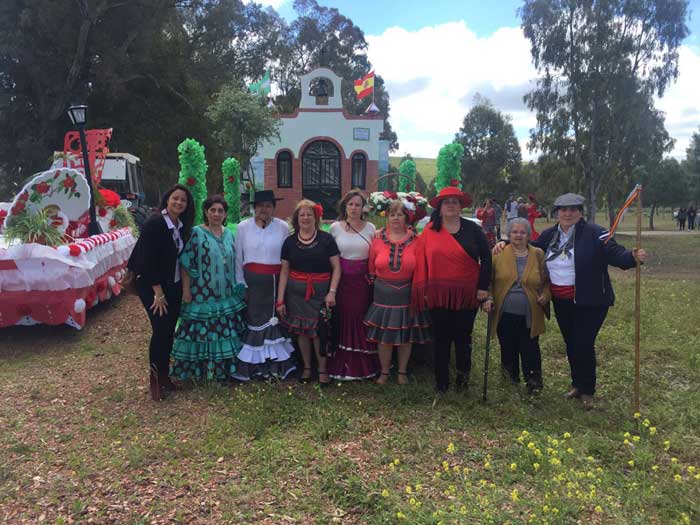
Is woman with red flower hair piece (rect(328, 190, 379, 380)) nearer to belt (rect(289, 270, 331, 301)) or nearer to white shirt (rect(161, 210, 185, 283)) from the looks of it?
belt (rect(289, 270, 331, 301))

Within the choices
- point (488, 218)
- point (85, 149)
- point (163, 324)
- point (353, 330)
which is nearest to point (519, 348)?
point (353, 330)

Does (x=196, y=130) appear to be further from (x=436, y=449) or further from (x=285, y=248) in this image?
(x=436, y=449)

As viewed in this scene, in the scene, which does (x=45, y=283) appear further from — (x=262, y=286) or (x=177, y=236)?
(x=262, y=286)

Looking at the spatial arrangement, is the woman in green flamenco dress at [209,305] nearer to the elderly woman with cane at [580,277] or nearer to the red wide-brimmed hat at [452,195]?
the red wide-brimmed hat at [452,195]

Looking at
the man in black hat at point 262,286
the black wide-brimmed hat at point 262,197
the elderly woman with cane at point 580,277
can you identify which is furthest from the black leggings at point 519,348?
the black wide-brimmed hat at point 262,197

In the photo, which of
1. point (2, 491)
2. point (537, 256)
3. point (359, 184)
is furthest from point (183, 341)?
point (359, 184)

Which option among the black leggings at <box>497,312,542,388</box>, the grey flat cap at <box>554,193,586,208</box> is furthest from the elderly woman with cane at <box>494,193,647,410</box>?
the black leggings at <box>497,312,542,388</box>

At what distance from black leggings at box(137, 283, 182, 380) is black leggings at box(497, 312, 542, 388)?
271 cm

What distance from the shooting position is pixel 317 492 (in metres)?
2.83

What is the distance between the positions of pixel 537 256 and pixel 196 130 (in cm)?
2112

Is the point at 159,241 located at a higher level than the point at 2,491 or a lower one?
higher

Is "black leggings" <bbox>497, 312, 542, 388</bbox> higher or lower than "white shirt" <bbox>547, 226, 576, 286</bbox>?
lower

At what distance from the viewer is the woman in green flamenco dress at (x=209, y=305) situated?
13.6 feet

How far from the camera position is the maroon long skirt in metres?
4.29
